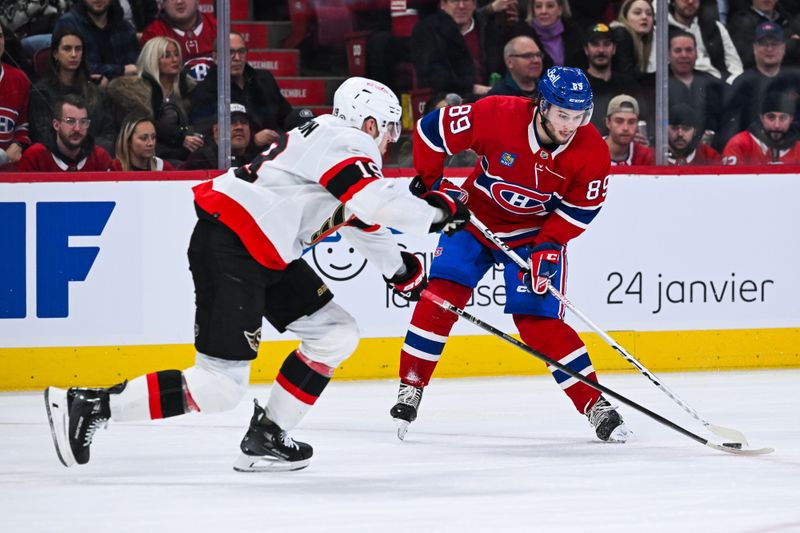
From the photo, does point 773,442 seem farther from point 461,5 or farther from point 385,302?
point 461,5

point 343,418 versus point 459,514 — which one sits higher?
point 459,514

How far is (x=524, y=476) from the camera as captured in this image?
144 inches

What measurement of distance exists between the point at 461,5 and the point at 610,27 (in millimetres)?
666

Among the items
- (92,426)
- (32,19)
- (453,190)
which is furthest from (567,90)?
(32,19)

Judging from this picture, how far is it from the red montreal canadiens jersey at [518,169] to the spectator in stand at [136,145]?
1433 mm

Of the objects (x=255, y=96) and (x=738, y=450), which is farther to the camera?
(x=255, y=96)

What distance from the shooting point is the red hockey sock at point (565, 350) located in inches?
169

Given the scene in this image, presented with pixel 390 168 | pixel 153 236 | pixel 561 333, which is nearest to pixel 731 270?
pixel 390 168

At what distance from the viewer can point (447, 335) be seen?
439cm

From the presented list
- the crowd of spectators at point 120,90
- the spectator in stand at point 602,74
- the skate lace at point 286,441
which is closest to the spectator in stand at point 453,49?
the spectator in stand at point 602,74

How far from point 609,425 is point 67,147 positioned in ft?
8.03

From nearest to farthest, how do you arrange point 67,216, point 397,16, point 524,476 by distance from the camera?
point 524,476 → point 67,216 → point 397,16

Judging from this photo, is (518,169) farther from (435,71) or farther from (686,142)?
(686,142)

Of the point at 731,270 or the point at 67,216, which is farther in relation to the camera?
the point at 731,270
